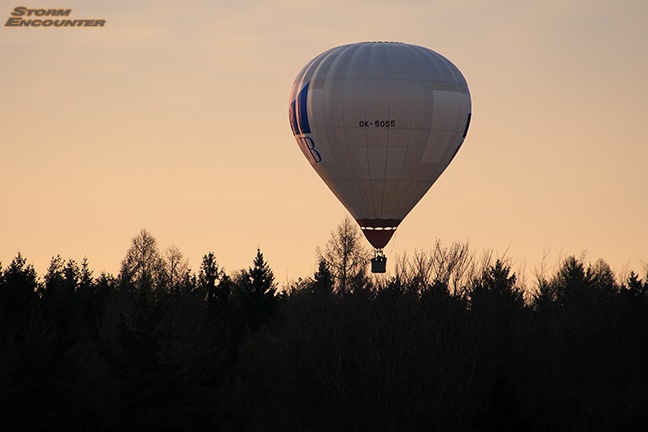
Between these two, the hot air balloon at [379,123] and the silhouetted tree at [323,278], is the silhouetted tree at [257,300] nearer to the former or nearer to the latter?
the silhouetted tree at [323,278]

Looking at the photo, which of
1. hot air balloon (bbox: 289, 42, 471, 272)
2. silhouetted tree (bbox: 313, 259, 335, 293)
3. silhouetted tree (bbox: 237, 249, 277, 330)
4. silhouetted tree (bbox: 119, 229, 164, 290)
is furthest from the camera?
silhouetted tree (bbox: 119, 229, 164, 290)

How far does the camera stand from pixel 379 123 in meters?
59.6

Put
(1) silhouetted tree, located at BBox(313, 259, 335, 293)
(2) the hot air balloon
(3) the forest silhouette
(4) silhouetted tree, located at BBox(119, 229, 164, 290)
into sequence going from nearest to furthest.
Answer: (3) the forest silhouette
(2) the hot air balloon
(1) silhouetted tree, located at BBox(313, 259, 335, 293)
(4) silhouetted tree, located at BBox(119, 229, 164, 290)

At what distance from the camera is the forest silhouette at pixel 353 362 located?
160 feet

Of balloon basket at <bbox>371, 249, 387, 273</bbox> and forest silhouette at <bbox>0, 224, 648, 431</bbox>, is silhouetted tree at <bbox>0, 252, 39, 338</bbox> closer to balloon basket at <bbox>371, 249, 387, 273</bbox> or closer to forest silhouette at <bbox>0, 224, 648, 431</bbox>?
forest silhouette at <bbox>0, 224, 648, 431</bbox>

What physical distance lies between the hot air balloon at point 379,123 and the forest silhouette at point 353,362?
11.4ft

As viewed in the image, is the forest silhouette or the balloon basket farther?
the balloon basket

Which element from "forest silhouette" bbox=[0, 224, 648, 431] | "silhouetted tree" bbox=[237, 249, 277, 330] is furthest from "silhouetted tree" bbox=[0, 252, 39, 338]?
"silhouetted tree" bbox=[237, 249, 277, 330]

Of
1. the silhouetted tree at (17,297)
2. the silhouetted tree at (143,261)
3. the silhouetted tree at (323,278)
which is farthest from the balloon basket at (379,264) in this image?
the silhouetted tree at (143,261)

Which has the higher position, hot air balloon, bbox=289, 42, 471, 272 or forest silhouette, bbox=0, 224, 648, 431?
hot air balloon, bbox=289, 42, 471, 272

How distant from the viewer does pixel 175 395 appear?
50.1m

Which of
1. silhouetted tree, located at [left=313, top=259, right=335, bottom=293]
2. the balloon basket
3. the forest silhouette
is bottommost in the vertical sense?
the forest silhouette

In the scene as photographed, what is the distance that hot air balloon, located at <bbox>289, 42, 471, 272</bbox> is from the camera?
59625 mm

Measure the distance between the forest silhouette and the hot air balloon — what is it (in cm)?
348
